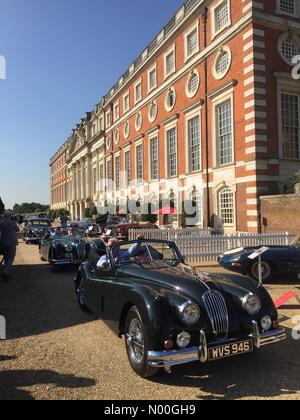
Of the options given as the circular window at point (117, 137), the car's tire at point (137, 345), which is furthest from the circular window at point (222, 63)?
the circular window at point (117, 137)

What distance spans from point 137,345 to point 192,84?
82.9ft

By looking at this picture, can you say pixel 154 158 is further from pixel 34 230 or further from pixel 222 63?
pixel 34 230

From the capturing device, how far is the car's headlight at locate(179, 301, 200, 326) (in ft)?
13.3

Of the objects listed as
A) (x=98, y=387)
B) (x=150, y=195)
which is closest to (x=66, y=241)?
(x=98, y=387)

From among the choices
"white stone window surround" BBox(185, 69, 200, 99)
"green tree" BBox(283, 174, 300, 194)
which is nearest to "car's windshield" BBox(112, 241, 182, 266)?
"green tree" BBox(283, 174, 300, 194)

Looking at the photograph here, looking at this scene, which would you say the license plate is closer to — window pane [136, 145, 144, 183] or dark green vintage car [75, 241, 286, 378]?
dark green vintage car [75, 241, 286, 378]

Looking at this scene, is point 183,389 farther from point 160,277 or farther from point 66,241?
point 66,241

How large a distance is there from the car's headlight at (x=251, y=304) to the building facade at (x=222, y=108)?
53.9 ft

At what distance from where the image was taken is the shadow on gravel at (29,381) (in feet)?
12.4

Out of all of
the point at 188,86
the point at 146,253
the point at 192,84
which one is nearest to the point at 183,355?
the point at 146,253

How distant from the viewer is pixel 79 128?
66250 mm

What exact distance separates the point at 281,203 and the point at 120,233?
931cm

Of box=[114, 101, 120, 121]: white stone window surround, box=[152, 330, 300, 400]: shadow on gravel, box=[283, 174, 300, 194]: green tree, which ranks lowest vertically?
box=[152, 330, 300, 400]: shadow on gravel

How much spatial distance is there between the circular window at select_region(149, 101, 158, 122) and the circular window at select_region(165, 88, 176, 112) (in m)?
2.39
